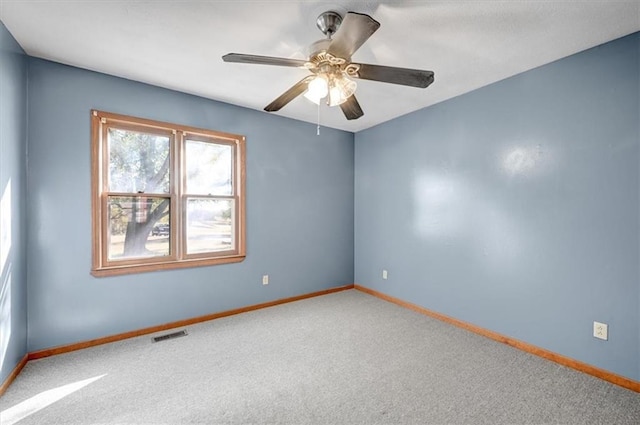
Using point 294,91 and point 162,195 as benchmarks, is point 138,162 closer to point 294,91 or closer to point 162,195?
point 162,195

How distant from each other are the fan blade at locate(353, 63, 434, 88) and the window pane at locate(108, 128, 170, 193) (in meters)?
2.27

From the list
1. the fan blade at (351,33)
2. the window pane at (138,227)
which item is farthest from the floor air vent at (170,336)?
the fan blade at (351,33)

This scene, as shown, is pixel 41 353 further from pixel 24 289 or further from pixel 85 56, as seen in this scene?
pixel 85 56

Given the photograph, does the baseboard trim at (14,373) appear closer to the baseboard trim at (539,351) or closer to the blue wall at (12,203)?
the blue wall at (12,203)

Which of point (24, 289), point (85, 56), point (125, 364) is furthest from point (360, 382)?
point (85, 56)

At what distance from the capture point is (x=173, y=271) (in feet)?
9.82

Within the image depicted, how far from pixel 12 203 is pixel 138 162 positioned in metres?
0.99

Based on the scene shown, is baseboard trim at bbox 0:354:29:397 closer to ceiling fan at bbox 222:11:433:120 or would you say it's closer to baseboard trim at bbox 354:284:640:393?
ceiling fan at bbox 222:11:433:120

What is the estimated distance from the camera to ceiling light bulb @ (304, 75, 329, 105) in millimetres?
1819

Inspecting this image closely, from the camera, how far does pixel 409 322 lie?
3.15 metres

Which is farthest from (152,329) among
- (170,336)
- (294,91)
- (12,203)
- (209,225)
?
(294,91)

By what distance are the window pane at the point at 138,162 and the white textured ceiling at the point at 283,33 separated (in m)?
0.58

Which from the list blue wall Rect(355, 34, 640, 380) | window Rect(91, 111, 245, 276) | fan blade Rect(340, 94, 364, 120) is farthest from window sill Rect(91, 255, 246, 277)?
blue wall Rect(355, 34, 640, 380)

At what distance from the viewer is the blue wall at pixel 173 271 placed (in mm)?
2385
